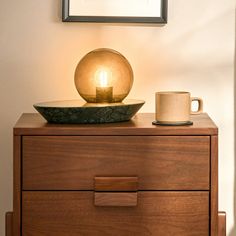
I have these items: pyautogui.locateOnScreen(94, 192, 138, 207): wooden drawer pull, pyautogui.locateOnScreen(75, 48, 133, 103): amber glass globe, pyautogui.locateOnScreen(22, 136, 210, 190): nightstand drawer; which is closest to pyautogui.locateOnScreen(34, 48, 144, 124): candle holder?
pyautogui.locateOnScreen(75, 48, 133, 103): amber glass globe

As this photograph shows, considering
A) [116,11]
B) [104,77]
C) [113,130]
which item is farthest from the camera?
[116,11]

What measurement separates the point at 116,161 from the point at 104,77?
0.90 feet

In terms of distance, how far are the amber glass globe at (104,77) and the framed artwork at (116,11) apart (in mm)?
246

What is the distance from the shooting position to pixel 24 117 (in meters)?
1.98

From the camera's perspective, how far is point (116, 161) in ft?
5.76

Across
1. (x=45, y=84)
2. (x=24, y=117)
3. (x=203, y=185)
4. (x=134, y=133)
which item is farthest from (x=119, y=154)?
(x=45, y=84)

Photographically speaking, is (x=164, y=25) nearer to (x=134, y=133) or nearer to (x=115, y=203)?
(x=134, y=133)

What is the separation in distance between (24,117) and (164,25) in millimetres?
553

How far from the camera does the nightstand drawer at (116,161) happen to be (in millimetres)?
1750

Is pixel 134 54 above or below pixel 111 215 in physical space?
above

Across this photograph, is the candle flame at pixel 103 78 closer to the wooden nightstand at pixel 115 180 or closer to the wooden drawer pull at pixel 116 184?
the wooden nightstand at pixel 115 180

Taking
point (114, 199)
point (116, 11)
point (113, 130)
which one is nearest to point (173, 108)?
point (113, 130)

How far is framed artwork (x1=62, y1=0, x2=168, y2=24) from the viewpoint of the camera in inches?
83.4

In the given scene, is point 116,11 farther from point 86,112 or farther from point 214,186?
point 214,186
